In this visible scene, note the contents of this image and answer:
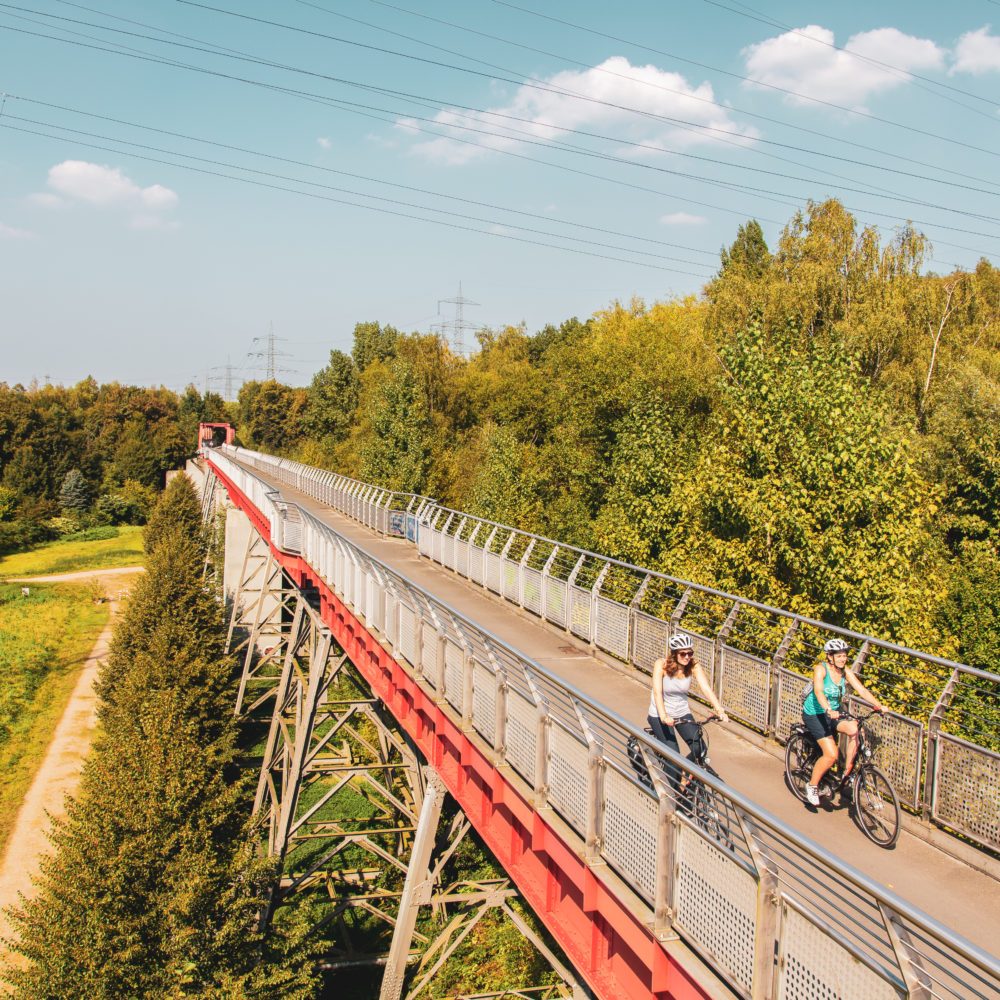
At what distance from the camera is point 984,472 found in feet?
83.5

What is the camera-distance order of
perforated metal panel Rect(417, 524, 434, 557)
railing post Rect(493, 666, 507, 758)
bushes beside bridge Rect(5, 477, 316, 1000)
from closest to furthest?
railing post Rect(493, 666, 507, 758) < bushes beside bridge Rect(5, 477, 316, 1000) < perforated metal panel Rect(417, 524, 434, 557)

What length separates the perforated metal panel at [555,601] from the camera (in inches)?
545

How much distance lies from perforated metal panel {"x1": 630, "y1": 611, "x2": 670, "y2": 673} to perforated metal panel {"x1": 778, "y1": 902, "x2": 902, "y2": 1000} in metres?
6.67

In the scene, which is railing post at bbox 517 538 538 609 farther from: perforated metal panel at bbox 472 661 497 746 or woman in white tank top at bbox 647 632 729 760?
woman in white tank top at bbox 647 632 729 760

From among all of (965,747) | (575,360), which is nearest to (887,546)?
(965,747)

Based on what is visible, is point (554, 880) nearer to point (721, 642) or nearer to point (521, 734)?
point (521, 734)

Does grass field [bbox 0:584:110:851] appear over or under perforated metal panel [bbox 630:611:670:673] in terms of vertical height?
under

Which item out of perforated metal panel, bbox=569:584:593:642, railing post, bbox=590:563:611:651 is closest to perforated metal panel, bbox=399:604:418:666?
railing post, bbox=590:563:611:651

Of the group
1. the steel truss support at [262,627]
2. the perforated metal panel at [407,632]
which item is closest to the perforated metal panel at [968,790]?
the perforated metal panel at [407,632]

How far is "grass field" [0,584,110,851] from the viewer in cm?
2947

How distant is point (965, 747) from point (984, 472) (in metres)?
21.5

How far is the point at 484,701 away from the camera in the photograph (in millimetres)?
8242

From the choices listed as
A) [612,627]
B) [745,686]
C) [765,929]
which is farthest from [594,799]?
[612,627]

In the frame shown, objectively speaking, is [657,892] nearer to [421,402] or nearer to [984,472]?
[984,472]
